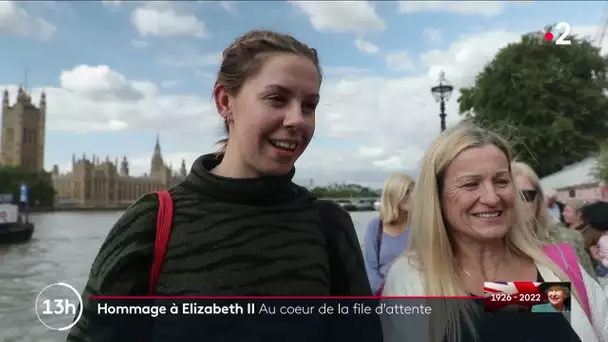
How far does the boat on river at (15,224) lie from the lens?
1629 millimetres

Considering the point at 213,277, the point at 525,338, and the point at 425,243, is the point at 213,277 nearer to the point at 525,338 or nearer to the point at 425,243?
the point at 425,243

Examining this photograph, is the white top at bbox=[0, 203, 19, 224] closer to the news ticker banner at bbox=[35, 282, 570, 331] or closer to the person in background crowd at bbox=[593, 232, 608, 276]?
the news ticker banner at bbox=[35, 282, 570, 331]

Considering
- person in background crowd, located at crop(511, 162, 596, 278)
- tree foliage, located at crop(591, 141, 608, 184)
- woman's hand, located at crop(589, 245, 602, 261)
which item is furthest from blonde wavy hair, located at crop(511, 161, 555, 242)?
tree foliage, located at crop(591, 141, 608, 184)

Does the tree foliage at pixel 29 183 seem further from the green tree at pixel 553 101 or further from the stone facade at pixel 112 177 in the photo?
the green tree at pixel 553 101

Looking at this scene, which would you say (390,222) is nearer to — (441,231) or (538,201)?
(538,201)

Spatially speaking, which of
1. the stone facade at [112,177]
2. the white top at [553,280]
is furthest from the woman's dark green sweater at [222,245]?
the stone facade at [112,177]

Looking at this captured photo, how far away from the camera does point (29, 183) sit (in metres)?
1.73

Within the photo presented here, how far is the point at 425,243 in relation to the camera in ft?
3.19

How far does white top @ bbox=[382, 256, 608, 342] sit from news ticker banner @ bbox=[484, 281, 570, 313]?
0.02 meters

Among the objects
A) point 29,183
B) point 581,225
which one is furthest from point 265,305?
point 581,225

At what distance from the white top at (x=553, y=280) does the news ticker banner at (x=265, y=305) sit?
18mm

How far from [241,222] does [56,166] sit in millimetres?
986

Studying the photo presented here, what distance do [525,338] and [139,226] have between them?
82cm

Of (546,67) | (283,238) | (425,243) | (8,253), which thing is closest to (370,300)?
(425,243)
